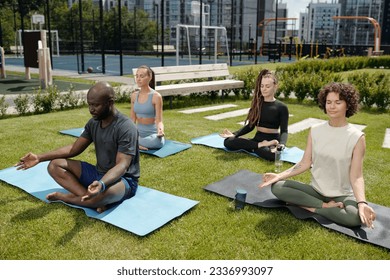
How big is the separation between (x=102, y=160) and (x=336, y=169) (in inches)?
85.6

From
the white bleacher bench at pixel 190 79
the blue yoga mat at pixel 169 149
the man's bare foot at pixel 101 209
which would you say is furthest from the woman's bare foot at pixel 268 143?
the white bleacher bench at pixel 190 79

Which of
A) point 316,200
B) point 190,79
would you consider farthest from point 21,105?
point 316,200

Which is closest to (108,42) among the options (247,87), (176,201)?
(247,87)

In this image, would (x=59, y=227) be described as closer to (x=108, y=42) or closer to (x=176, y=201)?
(x=176, y=201)

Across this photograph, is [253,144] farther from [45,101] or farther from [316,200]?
[45,101]

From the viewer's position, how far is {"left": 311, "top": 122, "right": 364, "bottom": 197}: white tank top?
3.52 meters

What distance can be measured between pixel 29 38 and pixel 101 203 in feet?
43.6

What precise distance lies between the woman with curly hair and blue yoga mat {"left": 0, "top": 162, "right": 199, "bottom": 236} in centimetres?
97

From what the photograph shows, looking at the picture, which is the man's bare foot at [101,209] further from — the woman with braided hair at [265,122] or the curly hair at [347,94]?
the woman with braided hair at [265,122]

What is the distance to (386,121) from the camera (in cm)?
880

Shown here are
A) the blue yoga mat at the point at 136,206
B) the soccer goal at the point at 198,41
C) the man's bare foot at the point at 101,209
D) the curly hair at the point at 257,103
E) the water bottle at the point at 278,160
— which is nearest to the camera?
the blue yoga mat at the point at 136,206

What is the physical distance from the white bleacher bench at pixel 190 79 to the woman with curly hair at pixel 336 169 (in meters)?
6.23

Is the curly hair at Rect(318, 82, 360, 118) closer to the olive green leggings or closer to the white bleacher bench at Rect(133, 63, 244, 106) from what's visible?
the olive green leggings

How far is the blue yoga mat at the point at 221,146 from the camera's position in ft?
19.3
